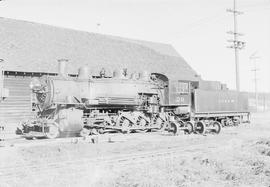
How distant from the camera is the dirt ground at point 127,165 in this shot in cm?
808

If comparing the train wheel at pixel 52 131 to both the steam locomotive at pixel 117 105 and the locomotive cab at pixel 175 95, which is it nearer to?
the steam locomotive at pixel 117 105

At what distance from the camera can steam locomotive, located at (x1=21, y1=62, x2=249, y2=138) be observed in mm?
15977

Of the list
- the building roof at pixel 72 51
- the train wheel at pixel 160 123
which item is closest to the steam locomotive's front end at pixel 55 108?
the train wheel at pixel 160 123

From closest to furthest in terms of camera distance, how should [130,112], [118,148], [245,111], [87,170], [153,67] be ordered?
[87,170] → [118,148] → [130,112] → [245,111] → [153,67]

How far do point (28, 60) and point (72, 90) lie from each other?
9.54 meters

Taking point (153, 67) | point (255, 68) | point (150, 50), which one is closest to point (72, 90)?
point (153, 67)

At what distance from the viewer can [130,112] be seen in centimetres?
1823

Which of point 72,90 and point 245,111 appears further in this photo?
point 245,111

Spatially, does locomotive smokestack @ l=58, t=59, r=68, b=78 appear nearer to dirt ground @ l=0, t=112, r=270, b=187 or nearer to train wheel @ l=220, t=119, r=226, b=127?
dirt ground @ l=0, t=112, r=270, b=187

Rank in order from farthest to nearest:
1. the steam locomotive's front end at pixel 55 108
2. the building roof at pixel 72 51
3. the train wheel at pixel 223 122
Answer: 1. the building roof at pixel 72 51
2. the train wheel at pixel 223 122
3. the steam locomotive's front end at pixel 55 108

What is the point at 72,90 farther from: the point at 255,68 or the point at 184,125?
the point at 255,68

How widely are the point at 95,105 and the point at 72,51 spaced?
1286 cm

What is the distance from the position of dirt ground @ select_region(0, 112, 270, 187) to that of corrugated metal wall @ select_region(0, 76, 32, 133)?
11097 mm

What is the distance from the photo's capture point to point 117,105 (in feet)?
58.7
